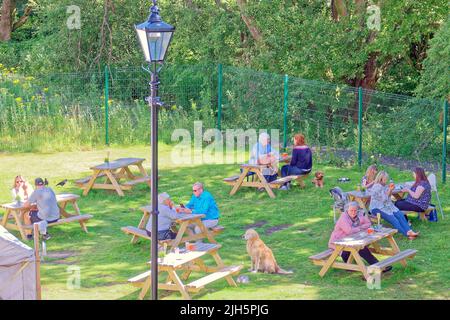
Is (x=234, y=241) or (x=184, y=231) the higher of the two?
(x=184, y=231)

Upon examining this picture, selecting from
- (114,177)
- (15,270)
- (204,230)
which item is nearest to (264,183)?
(114,177)

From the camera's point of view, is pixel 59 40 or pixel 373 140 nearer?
pixel 373 140

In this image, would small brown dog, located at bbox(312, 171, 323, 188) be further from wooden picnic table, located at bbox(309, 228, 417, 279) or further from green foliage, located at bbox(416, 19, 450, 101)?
wooden picnic table, located at bbox(309, 228, 417, 279)

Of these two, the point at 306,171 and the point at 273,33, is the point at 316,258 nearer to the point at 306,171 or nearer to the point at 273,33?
the point at 306,171

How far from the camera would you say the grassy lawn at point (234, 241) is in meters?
12.3

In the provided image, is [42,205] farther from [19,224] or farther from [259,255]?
[259,255]

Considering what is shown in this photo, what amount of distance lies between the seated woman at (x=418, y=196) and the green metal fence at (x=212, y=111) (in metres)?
5.84

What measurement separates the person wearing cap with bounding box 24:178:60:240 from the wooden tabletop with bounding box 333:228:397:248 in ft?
16.8

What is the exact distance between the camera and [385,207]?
15094 millimetres

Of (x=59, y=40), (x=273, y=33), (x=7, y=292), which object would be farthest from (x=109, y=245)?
(x=59, y=40)

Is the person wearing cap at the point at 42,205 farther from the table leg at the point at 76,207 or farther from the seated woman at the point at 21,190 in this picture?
the table leg at the point at 76,207

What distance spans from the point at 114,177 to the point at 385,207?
606 centimetres

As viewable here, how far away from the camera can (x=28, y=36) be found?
1443 inches

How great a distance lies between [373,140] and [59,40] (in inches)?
437
